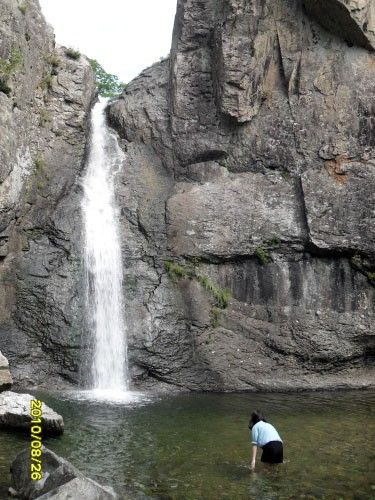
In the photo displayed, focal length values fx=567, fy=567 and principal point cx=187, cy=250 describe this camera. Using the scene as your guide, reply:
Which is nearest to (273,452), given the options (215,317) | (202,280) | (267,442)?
(267,442)

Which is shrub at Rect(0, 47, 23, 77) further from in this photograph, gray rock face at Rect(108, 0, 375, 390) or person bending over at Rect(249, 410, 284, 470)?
person bending over at Rect(249, 410, 284, 470)

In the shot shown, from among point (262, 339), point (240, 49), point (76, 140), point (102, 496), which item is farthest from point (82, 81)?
point (102, 496)

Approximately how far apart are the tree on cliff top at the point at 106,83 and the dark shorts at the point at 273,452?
37873 mm

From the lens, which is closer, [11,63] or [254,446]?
[254,446]

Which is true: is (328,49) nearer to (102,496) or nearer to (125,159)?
(125,159)

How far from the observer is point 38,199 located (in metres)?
18.8

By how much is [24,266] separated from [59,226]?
1.81 metres

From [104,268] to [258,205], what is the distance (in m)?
5.65

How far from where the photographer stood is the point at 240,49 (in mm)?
20094

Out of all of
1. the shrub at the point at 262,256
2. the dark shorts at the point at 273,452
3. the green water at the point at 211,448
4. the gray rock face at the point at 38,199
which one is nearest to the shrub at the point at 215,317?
the shrub at the point at 262,256

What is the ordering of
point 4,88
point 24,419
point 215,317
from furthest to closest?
point 215,317
point 4,88
point 24,419

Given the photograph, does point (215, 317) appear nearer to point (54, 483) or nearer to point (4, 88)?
point (4, 88)

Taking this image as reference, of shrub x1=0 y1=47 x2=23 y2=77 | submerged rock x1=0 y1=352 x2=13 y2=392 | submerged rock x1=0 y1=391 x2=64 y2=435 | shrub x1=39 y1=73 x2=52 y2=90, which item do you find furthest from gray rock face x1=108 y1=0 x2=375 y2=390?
submerged rock x1=0 y1=391 x2=64 y2=435

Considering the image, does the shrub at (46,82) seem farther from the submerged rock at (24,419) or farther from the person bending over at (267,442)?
the person bending over at (267,442)
